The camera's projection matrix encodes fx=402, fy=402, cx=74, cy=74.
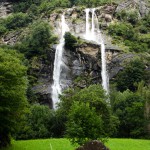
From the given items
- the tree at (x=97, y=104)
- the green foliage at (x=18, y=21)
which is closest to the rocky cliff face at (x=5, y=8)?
the green foliage at (x=18, y=21)

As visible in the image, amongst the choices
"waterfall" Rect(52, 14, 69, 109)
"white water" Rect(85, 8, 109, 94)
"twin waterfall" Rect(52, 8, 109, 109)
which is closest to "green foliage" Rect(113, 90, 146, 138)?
"twin waterfall" Rect(52, 8, 109, 109)

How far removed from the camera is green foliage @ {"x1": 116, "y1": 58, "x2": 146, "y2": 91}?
85.1 metres

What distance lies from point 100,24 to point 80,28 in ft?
20.2

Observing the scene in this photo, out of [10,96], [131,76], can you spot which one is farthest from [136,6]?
[10,96]

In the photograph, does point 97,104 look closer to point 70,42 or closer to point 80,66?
point 80,66

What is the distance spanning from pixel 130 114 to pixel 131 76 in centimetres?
2095

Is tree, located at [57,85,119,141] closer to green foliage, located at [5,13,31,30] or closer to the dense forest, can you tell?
the dense forest

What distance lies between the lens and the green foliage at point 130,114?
6378cm

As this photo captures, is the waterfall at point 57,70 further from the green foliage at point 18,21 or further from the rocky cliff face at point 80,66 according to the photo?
the green foliage at point 18,21

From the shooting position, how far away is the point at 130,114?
65750mm

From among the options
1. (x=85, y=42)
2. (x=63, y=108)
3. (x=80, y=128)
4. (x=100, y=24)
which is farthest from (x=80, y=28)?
(x=80, y=128)

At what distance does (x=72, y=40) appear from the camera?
93375 millimetres

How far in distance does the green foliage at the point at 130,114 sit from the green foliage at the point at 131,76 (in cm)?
1394

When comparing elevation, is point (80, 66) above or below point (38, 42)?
below
